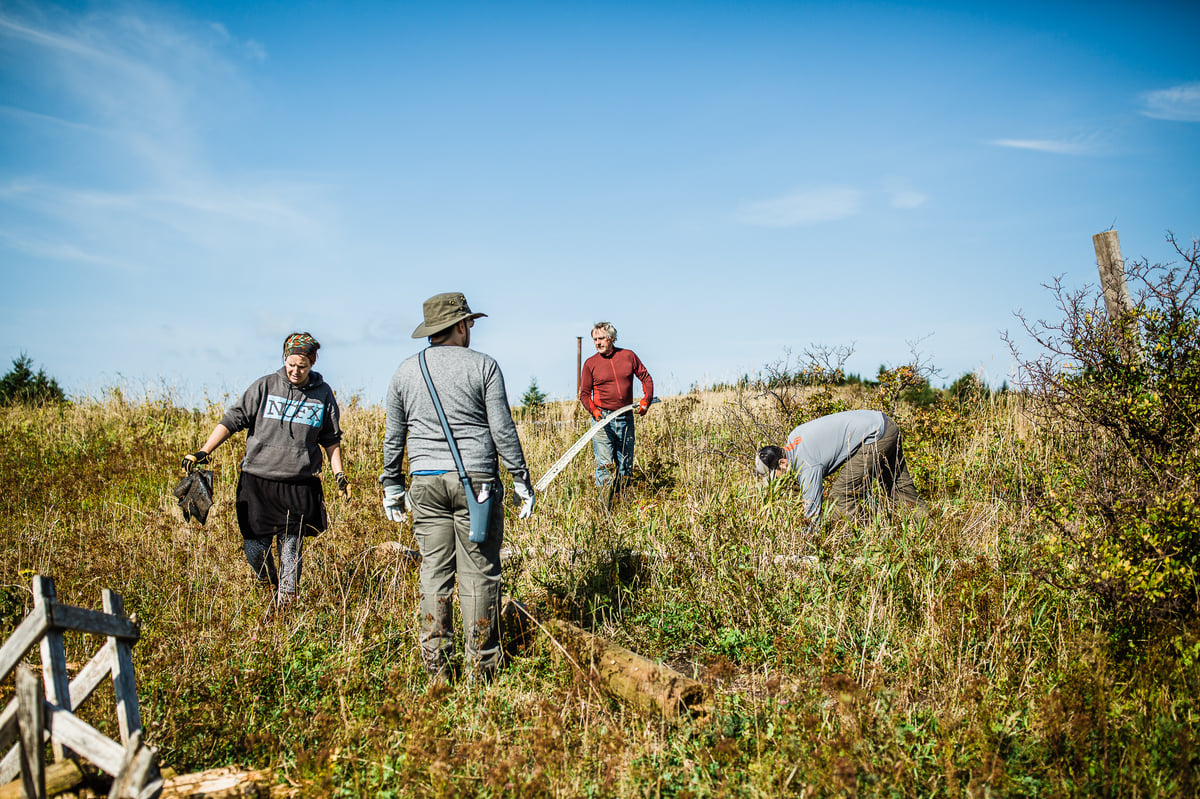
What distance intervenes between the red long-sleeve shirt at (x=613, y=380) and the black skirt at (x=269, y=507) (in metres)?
3.93

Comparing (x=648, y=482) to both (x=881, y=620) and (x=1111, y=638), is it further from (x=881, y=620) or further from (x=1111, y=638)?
(x=1111, y=638)

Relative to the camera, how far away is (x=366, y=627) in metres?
4.42

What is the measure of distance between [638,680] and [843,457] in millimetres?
3295

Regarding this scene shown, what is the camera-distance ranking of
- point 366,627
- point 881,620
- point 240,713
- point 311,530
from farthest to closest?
point 311,530 < point 366,627 < point 881,620 < point 240,713

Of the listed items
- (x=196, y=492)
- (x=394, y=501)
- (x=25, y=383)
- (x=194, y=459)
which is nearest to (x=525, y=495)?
(x=394, y=501)

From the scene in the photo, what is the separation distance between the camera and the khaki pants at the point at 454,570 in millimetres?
3682

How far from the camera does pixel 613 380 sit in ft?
26.7

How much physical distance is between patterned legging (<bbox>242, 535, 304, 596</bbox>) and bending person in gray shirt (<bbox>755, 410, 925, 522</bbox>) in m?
3.66

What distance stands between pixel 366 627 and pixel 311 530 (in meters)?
0.97

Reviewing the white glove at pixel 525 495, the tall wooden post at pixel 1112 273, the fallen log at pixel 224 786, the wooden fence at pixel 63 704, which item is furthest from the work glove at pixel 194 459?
the tall wooden post at pixel 1112 273

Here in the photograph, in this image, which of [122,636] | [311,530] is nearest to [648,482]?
[311,530]

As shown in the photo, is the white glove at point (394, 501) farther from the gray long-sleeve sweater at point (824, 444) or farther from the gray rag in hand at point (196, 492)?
the gray long-sleeve sweater at point (824, 444)

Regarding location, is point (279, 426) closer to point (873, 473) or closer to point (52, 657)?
point (52, 657)

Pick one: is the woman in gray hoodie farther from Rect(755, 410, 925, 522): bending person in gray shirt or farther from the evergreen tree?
the evergreen tree
